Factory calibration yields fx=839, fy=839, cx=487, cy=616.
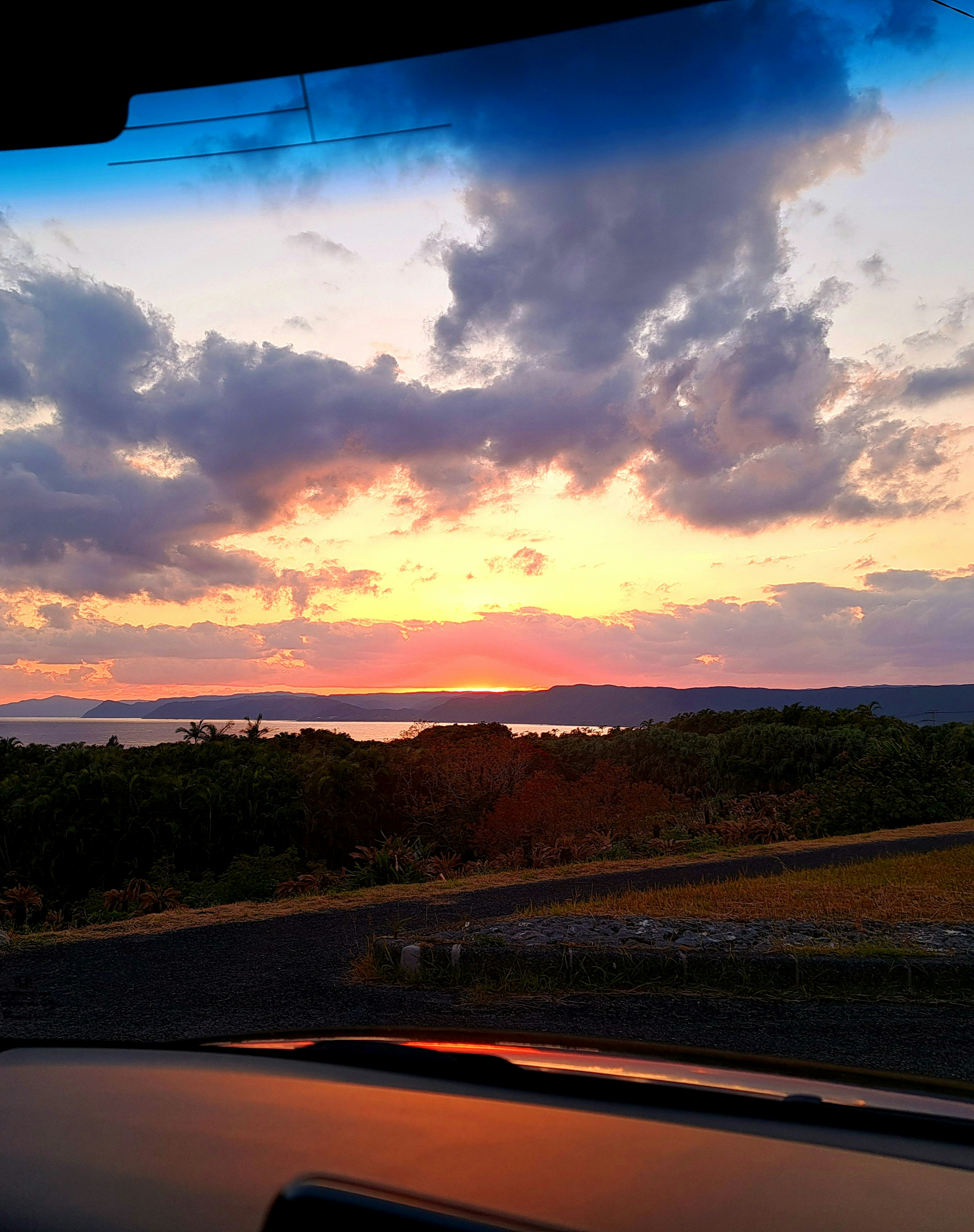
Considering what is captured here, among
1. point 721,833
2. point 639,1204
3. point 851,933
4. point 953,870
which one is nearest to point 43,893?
point 721,833

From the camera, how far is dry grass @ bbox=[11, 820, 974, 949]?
8.04 m

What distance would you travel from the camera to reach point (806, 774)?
743 inches

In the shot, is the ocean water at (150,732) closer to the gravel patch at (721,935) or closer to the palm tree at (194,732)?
the palm tree at (194,732)

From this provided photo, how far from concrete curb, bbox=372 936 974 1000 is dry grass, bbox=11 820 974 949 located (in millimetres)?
1398

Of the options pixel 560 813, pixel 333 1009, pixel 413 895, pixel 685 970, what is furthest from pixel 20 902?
pixel 685 970

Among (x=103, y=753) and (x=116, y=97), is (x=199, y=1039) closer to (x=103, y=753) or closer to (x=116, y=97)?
(x=116, y=97)

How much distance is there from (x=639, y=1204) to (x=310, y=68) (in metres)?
5.77

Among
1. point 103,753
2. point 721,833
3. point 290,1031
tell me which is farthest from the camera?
point 103,753

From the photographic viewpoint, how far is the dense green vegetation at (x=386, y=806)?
43.0 feet

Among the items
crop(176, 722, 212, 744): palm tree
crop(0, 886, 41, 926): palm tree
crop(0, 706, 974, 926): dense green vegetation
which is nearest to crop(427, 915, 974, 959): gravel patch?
crop(0, 706, 974, 926): dense green vegetation

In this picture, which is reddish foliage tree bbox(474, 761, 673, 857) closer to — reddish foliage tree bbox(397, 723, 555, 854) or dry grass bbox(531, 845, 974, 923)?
reddish foliage tree bbox(397, 723, 555, 854)

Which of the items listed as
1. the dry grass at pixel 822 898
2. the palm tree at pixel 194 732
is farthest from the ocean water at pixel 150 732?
the dry grass at pixel 822 898

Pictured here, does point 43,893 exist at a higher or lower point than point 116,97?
lower

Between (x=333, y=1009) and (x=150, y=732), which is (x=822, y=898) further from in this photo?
(x=150, y=732)
